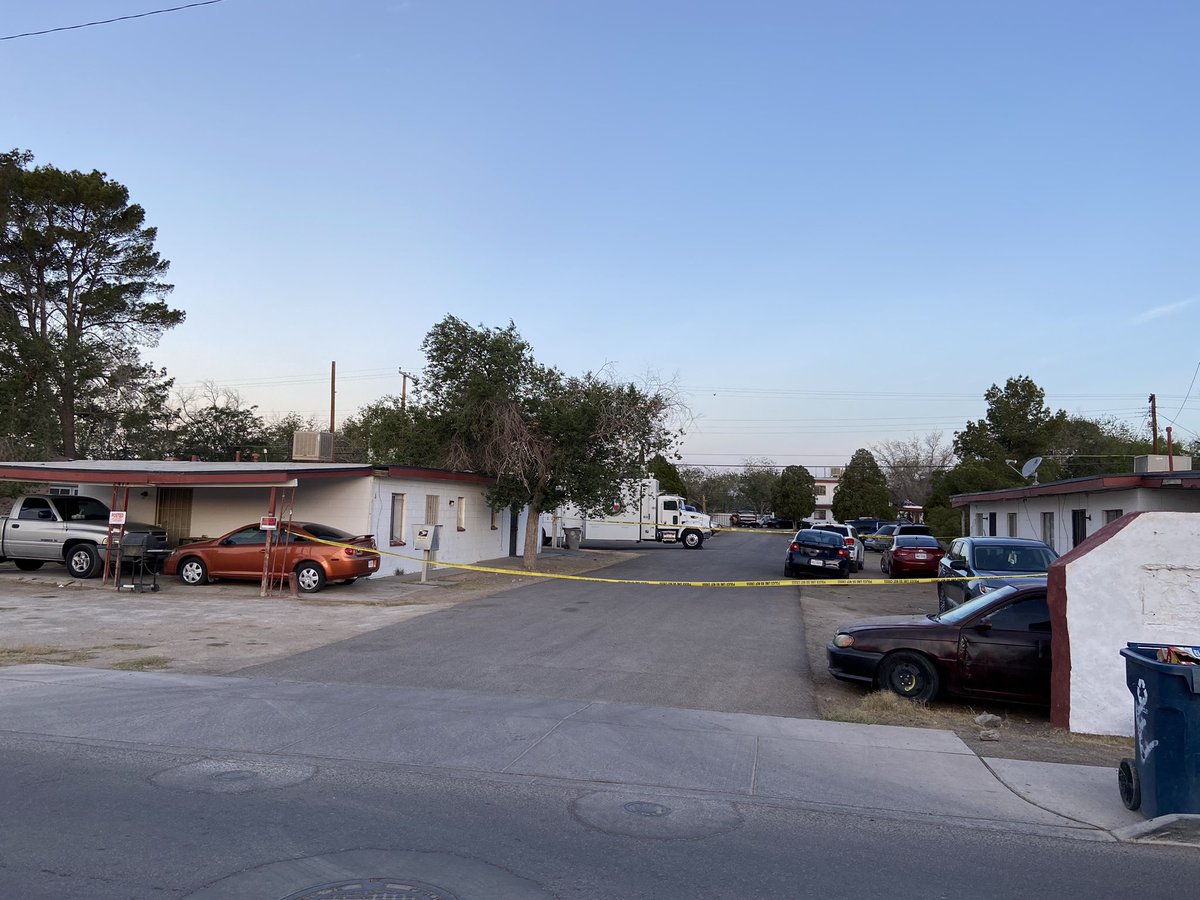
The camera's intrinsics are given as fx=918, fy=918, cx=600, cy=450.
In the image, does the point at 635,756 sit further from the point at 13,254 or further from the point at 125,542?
the point at 13,254

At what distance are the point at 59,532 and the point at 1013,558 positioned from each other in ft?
67.7

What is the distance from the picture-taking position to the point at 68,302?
37219mm

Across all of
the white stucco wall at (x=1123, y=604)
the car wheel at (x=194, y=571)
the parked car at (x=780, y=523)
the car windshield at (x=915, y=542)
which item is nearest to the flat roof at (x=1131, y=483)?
the car windshield at (x=915, y=542)

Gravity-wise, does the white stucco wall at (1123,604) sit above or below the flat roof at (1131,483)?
below

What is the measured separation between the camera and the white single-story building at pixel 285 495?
66.0 feet

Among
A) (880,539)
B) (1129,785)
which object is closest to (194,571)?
(1129,785)

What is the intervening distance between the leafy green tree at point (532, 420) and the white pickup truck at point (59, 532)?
932cm

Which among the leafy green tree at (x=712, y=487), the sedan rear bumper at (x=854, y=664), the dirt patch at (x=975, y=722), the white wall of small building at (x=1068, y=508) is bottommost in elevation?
the dirt patch at (x=975, y=722)

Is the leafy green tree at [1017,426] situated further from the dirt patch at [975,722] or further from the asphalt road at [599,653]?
the dirt patch at [975,722]

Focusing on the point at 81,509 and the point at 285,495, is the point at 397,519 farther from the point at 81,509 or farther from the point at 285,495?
the point at 81,509

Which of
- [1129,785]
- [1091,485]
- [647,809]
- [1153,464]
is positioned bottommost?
[647,809]

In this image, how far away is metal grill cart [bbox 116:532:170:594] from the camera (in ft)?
62.5

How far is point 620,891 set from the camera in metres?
4.80

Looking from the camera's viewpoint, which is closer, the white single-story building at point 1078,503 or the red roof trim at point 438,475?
the white single-story building at point 1078,503
